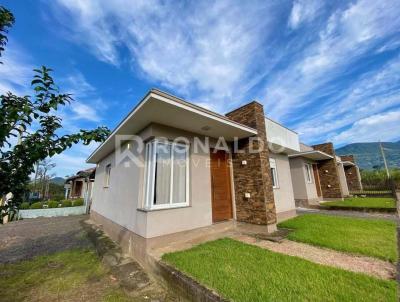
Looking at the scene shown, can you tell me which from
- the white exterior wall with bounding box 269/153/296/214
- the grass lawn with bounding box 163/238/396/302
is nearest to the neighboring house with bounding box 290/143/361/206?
the white exterior wall with bounding box 269/153/296/214

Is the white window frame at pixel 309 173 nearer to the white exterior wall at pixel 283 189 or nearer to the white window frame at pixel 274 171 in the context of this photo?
the white exterior wall at pixel 283 189

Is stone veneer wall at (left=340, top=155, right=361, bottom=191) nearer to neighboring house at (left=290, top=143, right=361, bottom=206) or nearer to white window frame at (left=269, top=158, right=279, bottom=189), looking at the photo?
neighboring house at (left=290, top=143, right=361, bottom=206)

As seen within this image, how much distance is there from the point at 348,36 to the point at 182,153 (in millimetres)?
7985

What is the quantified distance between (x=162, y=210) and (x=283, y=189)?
7284 mm

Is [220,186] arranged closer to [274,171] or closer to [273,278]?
[273,278]

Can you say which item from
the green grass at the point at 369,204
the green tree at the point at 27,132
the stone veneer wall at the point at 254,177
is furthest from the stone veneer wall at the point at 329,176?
the green tree at the point at 27,132

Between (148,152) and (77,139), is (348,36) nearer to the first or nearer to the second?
(148,152)

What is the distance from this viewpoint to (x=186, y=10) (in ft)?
21.3

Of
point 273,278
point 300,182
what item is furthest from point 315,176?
point 273,278

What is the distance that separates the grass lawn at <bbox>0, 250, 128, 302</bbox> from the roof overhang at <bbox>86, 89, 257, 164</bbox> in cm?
406

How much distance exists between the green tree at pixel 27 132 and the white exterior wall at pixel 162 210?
2645 mm

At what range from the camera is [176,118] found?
5285mm

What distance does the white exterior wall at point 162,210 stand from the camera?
500 cm

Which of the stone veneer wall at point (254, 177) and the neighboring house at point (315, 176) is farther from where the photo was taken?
the neighboring house at point (315, 176)
